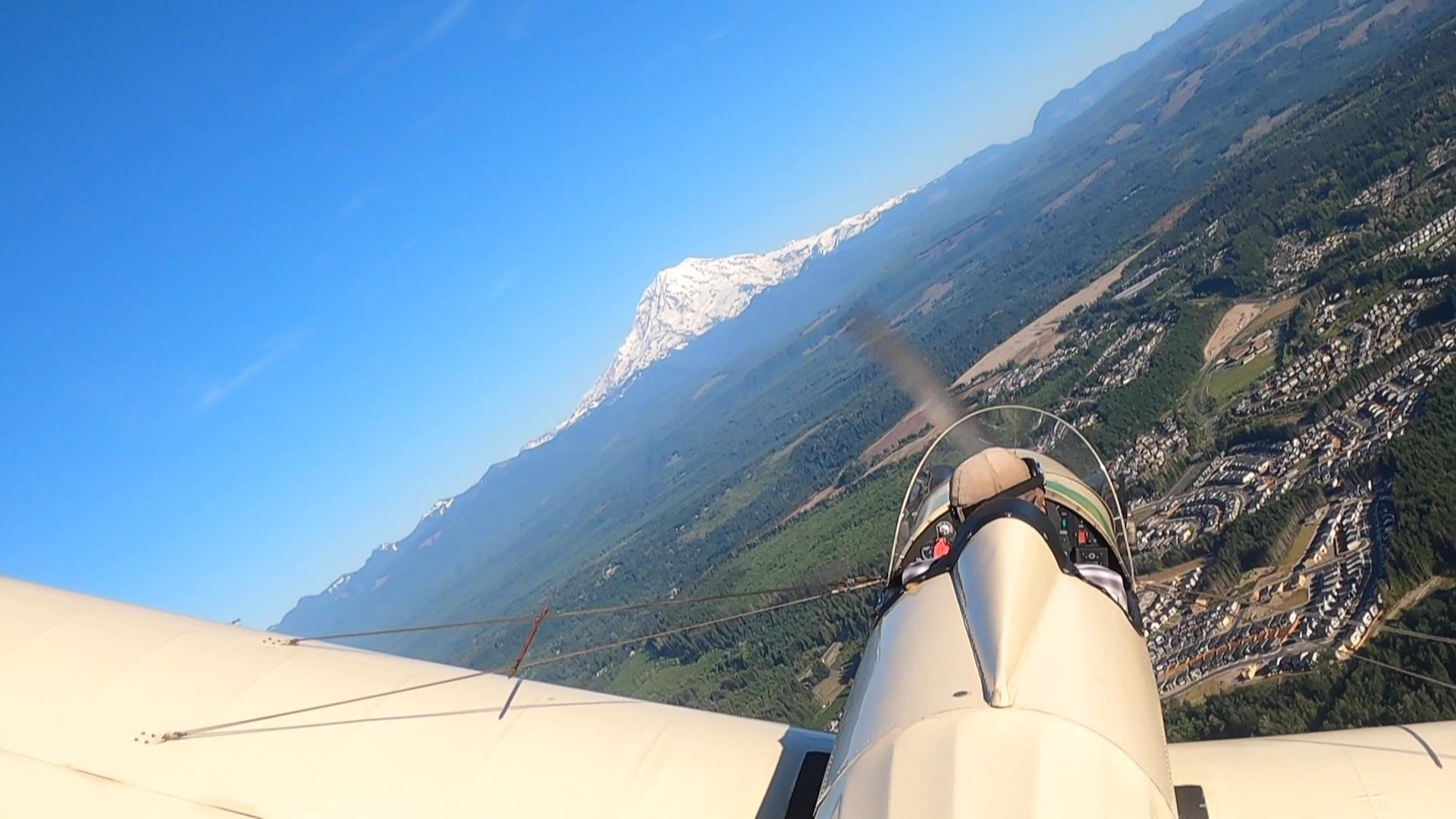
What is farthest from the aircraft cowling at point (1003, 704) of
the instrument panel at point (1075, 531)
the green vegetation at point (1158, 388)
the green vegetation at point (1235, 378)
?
the green vegetation at point (1235, 378)

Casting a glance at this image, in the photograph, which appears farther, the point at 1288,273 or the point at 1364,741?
the point at 1288,273

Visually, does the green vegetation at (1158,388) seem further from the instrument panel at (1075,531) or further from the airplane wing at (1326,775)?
the airplane wing at (1326,775)

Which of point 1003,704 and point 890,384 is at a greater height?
point 1003,704

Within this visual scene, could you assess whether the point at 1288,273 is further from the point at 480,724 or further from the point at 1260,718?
the point at 480,724

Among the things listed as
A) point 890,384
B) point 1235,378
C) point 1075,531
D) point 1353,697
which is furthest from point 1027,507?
point 890,384

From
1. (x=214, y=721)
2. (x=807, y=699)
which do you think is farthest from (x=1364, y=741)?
(x=807, y=699)

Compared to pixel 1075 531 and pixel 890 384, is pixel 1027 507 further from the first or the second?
pixel 890 384

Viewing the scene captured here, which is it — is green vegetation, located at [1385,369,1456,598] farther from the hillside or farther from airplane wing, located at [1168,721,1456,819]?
airplane wing, located at [1168,721,1456,819]
